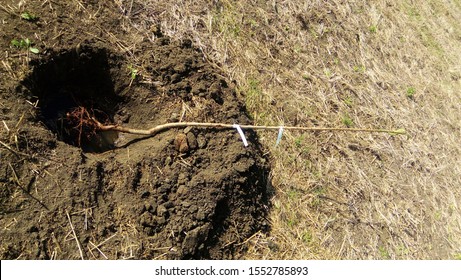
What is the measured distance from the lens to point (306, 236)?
3250mm

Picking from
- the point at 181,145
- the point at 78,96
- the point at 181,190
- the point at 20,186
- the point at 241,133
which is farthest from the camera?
the point at 78,96

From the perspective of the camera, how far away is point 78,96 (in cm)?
323

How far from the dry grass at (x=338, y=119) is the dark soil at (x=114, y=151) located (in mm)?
277

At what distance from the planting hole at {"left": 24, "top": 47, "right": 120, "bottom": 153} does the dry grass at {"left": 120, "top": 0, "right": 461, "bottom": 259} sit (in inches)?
20.2

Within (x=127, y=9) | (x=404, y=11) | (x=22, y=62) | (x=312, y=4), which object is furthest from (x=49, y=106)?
(x=404, y=11)

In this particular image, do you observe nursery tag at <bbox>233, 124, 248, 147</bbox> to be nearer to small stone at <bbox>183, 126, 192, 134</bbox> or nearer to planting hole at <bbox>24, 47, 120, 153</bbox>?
small stone at <bbox>183, 126, 192, 134</bbox>

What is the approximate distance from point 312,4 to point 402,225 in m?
2.65

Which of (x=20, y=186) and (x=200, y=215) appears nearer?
(x=20, y=186)

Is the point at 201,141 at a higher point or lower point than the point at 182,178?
higher

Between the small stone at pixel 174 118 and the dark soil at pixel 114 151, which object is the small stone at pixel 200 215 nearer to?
the dark soil at pixel 114 151

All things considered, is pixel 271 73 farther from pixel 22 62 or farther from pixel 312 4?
pixel 22 62

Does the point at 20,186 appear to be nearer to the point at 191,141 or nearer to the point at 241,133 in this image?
the point at 191,141

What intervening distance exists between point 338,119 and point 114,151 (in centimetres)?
229

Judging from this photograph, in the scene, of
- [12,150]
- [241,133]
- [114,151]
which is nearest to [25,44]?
[12,150]
